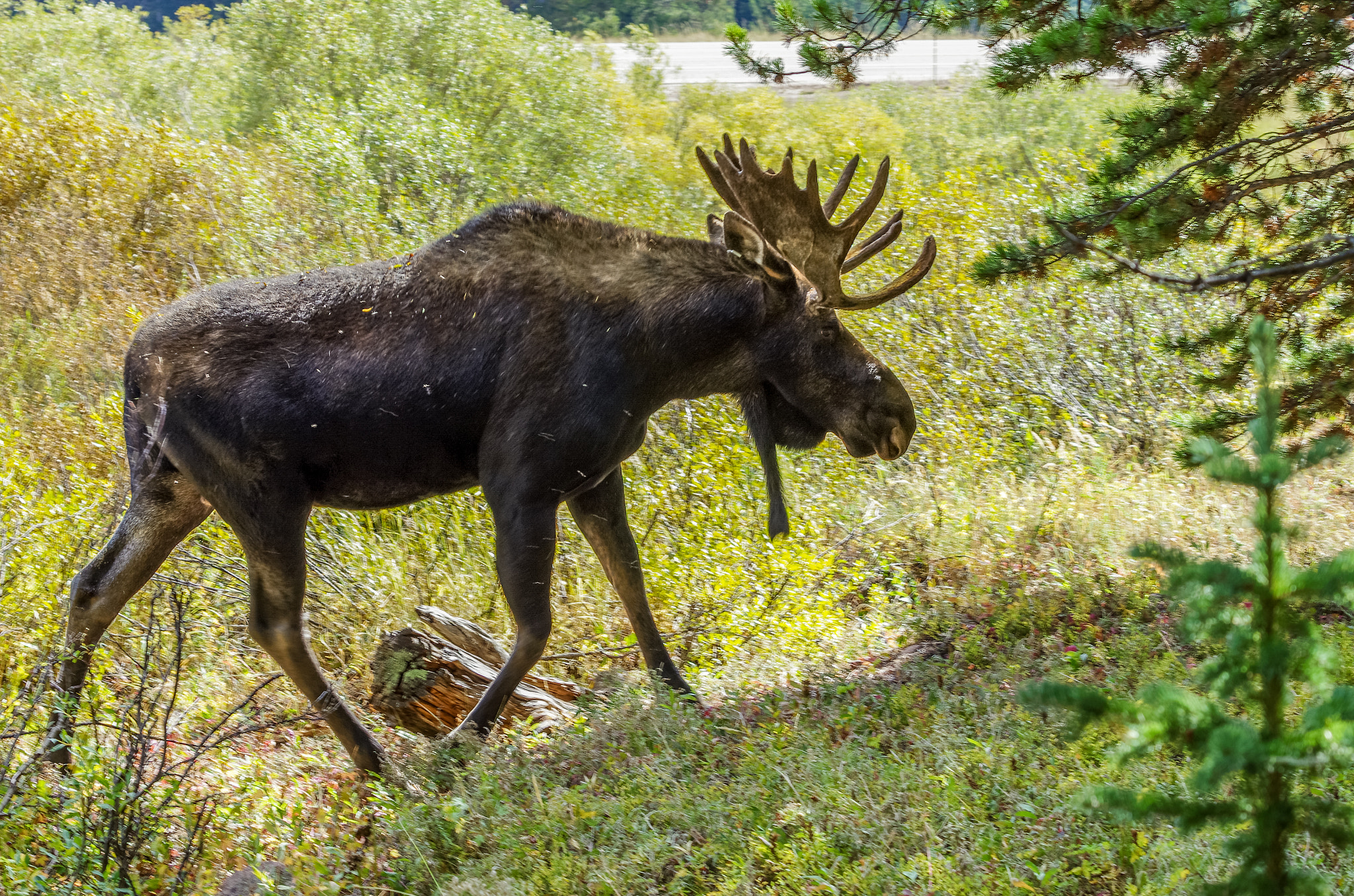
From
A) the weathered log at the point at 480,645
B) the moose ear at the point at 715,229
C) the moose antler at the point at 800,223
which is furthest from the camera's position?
the weathered log at the point at 480,645

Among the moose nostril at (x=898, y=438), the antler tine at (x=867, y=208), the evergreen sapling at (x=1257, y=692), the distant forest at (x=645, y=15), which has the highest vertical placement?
the distant forest at (x=645, y=15)

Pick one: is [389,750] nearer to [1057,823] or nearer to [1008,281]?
[1057,823]

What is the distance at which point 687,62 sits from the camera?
115 ft

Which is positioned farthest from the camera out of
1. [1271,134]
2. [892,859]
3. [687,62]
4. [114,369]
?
[687,62]

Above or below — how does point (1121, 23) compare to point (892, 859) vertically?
above

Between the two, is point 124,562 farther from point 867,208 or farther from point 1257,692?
point 1257,692

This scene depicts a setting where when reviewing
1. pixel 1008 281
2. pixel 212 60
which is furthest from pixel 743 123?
pixel 1008 281

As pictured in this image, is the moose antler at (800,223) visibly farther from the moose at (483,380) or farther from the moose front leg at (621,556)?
the moose front leg at (621,556)

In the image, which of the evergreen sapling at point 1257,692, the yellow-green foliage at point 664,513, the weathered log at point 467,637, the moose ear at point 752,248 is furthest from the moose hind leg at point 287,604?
the evergreen sapling at point 1257,692

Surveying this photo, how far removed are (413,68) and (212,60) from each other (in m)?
8.91

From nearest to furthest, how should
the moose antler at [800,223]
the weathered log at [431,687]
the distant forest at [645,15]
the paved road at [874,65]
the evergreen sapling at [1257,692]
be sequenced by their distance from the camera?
1. the evergreen sapling at [1257,692]
2. the moose antler at [800,223]
3. the weathered log at [431,687]
4. the paved road at [874,65]
5. the distant forest at [645,15]

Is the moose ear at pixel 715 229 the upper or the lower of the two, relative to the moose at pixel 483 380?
upper

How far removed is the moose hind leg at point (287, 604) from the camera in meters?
5.00

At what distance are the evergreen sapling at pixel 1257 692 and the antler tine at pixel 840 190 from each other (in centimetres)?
309
